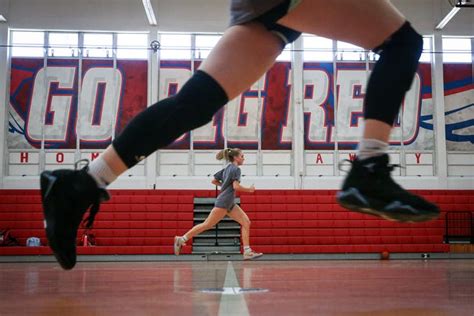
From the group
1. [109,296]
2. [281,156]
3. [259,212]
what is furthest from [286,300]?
[281,156]

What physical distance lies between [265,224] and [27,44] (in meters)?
8.26

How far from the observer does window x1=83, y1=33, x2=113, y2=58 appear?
14.8 metres

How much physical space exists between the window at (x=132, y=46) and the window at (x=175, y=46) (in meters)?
0.49

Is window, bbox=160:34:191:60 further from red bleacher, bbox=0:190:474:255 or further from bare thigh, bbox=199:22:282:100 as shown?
bare thigh, bbox=199:22:282:100

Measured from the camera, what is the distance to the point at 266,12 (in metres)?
1.33

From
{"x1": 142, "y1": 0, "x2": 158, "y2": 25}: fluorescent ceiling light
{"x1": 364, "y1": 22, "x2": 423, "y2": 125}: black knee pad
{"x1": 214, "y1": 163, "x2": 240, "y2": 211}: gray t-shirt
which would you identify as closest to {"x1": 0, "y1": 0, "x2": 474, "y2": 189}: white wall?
{"x1": 142, "y1": 0, "x2": 158, "y2": 25}: fluorescent ceiling light

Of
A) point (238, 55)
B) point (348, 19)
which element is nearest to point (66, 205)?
point (238, 55)

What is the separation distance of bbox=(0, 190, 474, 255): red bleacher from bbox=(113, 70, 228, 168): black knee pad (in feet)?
35.0

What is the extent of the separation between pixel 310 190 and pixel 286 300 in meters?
10.5

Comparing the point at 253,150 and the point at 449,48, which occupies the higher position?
the point at 449,48

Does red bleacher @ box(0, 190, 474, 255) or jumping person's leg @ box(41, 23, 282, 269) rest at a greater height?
jumping person's leg @ box(41, 23, 282, 269)

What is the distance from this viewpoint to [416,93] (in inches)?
590

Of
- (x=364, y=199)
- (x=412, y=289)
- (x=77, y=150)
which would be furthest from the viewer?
(x=77, y=150)

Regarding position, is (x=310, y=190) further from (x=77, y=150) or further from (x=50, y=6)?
(x=50, y=6)
